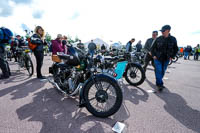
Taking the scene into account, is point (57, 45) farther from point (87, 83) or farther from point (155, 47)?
point (155, 47)

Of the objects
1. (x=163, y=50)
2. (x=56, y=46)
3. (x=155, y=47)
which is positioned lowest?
(x=163, y=50)

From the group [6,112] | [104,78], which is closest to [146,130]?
[104,78]

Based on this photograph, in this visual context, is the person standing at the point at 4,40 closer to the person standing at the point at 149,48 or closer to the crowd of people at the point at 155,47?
the crowd of people at the point at 155,47

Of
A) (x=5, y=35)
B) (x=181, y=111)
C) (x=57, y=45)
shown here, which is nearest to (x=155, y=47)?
(x=181, y=111)

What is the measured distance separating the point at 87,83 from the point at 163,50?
236 centimetres

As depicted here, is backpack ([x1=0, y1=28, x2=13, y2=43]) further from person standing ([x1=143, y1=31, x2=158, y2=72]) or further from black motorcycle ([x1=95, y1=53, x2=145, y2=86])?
person standing ([x1=143, y1=31, x2=158, y2=72])

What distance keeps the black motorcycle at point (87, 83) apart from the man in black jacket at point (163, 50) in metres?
1.73

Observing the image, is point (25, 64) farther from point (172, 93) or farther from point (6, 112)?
point (172, 93)

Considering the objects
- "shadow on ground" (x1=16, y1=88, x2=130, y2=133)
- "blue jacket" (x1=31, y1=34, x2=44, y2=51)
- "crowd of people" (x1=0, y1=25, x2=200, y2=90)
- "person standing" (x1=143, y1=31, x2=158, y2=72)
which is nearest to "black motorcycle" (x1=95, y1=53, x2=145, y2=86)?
"crowd of people" (x1=0, y1=25, x2=200, y2=90)

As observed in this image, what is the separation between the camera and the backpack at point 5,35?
3315 millimetres

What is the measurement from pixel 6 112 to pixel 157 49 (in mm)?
3875

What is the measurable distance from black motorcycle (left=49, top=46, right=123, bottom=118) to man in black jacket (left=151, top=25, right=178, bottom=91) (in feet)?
5.66

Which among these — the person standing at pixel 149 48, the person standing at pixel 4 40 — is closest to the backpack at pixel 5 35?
the person standing at pixel 4 40

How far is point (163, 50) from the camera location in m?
2.77
